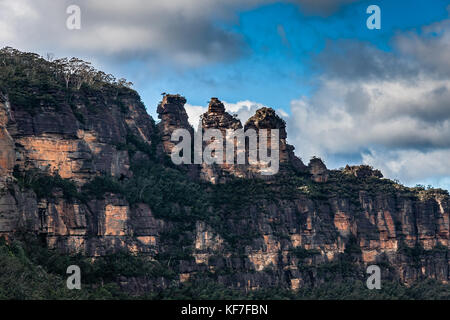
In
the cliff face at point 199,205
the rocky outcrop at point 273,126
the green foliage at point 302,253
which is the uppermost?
the rocky outcrop at point 273,126

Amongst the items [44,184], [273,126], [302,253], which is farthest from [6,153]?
[302,253]

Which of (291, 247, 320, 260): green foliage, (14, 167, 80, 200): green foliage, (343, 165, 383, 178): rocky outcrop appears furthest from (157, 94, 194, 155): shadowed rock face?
(343, 165, 383, 178): rocky outcrop

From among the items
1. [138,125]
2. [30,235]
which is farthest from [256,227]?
[30,235]

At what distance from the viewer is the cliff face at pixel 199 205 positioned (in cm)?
9269

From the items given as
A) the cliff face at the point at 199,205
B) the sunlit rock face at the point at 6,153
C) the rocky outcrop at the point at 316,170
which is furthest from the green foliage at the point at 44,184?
the rocky outcrop at the point at 316,170

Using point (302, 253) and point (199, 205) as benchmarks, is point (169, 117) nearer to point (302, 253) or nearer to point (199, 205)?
point (199, 205)

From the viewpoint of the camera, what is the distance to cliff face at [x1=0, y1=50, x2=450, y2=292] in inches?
3649

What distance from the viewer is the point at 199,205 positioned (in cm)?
11569

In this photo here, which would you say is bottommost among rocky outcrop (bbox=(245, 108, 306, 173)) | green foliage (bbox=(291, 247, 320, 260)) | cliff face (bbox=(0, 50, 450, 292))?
green foliage (bbox=(291, 247, 320, 260))

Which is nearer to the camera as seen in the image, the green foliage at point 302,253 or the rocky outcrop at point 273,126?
the green foliage at point 302,253

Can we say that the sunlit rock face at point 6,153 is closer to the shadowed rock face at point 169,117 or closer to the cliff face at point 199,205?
the cliff face at point 199,205

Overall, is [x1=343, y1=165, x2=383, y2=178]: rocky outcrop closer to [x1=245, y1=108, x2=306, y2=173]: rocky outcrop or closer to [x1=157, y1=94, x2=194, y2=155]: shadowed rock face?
[x1=245, y1=108, x2=306, y2=173]: rocky outcrop
